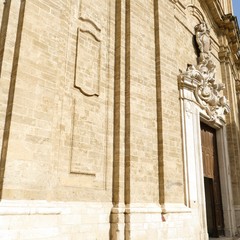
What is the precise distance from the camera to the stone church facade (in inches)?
163

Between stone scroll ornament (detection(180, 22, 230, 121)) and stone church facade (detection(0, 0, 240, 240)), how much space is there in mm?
74

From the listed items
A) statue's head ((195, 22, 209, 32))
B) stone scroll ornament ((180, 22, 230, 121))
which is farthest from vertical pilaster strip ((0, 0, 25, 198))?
statue's head ((195, 22, 209, 32))

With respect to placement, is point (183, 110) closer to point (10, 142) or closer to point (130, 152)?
point (130, 152)

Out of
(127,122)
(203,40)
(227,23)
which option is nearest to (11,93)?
(127,122)

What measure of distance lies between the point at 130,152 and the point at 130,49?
216 centimetres

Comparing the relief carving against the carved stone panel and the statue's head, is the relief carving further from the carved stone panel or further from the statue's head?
the statue's head

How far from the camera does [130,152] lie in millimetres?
A: 5656

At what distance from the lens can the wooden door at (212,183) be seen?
9.02 m

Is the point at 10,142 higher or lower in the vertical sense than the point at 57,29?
lower

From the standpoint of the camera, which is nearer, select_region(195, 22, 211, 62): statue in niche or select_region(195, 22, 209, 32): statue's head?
select_region(195, 22, 211, 62): statue in niche

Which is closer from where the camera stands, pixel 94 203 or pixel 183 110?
pixel 94 203

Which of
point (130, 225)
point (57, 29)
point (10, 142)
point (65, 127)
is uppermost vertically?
point (57, 29)

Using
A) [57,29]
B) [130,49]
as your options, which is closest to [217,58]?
[130,49]

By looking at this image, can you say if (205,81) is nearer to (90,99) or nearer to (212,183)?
(212,183)
